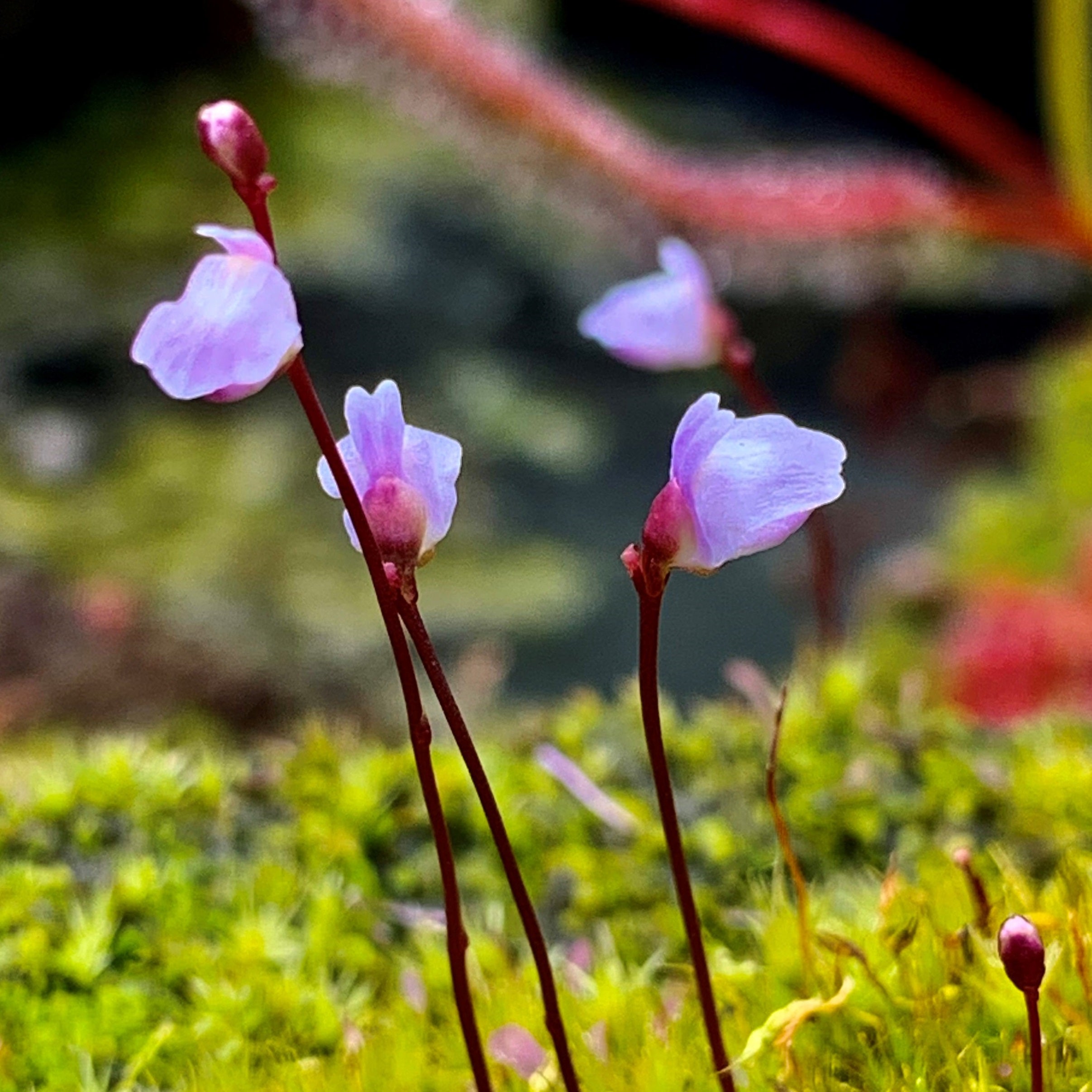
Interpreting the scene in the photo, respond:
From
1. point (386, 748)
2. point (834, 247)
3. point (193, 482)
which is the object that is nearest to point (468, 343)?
point (193, 482)

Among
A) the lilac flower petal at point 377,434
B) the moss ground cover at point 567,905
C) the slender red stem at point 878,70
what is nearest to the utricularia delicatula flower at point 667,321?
the moss ground cover at point 567,905

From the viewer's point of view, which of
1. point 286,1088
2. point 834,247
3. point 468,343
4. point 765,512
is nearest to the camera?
point 765,512

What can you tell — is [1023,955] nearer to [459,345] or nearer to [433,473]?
[433,473]

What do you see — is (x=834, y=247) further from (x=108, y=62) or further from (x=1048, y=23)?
(x=108, y=62)

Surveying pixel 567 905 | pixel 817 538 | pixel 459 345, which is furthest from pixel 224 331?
pixel 459 345

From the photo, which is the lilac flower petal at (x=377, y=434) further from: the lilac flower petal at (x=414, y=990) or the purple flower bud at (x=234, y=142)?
the lilac flower petal at (x=414, y=990)

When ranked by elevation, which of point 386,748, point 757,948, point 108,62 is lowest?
point 108,62

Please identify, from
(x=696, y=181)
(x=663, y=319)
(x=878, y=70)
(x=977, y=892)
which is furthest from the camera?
(x=696, y=181)
